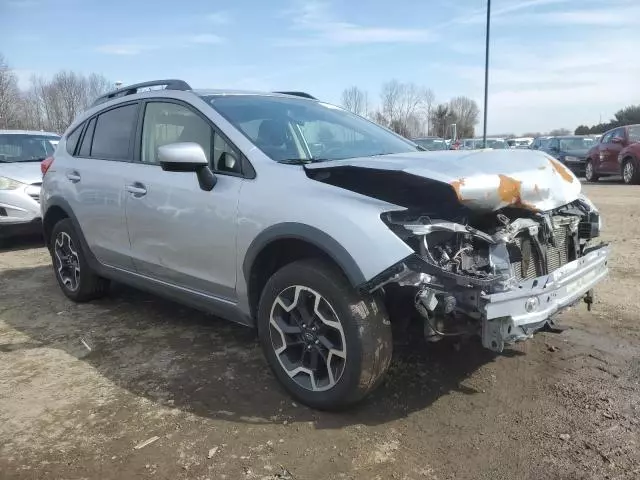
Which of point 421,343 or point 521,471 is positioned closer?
point 521,471

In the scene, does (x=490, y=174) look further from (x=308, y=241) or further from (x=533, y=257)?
(x=308, y=241)

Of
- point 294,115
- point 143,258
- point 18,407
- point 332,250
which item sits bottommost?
point 18,407

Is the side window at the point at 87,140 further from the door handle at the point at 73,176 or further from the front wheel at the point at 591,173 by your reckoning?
the front wheel at the point at 591,173

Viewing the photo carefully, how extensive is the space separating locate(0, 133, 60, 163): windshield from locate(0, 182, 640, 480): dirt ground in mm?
5296

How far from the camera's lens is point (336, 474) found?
8.34 feet

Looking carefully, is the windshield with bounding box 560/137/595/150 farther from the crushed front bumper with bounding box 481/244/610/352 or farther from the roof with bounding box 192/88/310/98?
the crushed front bumper with bounding box 481/244/610/352

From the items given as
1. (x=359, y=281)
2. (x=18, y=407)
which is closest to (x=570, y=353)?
(x=359, y=281)

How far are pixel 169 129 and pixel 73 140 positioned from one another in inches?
66.8

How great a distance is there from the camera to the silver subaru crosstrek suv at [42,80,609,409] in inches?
108

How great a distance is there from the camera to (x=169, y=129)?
4082 mm

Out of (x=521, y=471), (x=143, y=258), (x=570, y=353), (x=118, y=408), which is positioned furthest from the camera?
(x=143, y=258)

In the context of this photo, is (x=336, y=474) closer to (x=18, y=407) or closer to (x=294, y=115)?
(x=18, y=407)

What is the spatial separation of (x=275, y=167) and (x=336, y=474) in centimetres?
169

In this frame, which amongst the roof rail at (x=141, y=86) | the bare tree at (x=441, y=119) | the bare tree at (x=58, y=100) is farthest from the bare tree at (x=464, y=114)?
the roof rail at (x=141, y=86)
